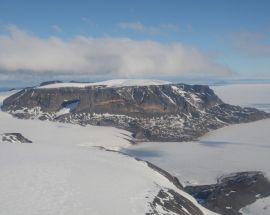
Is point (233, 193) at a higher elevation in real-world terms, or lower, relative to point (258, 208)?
higher

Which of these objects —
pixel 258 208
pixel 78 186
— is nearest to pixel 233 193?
pixel 258 208

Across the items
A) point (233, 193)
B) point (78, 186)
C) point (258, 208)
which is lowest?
→ point (258, 208)

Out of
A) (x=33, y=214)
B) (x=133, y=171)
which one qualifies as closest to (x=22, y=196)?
(x=33, y=214)

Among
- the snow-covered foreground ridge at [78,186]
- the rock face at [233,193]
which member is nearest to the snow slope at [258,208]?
the rock face at [233,193]

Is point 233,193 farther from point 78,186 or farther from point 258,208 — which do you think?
point 78,186

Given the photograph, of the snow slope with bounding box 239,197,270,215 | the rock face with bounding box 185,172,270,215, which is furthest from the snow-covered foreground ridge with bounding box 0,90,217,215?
the snow slope with bounding box 239,197,270,215
